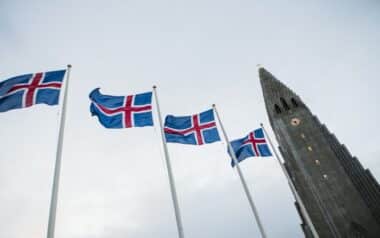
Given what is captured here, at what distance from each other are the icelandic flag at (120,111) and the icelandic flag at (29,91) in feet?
6.99

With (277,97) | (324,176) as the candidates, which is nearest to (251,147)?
(324,176)

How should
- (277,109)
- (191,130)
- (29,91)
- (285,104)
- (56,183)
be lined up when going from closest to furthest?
1. (56,183)
2. (29,91)
3. (191,130)
4. (277,109)
5. (285,104)

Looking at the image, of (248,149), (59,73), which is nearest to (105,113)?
(59,73)

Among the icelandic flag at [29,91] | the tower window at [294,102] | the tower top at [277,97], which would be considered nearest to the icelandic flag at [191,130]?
the icelandic flag at [29,91]

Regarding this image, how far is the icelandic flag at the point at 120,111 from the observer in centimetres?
1320

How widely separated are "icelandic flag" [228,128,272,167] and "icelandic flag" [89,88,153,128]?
758cm

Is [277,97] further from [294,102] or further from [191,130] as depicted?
[191,130]

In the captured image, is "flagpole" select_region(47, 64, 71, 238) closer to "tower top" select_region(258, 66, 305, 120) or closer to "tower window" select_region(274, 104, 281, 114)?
"tower top" select_region(258, 66, 305, 120)

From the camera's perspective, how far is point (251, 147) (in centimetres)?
1758

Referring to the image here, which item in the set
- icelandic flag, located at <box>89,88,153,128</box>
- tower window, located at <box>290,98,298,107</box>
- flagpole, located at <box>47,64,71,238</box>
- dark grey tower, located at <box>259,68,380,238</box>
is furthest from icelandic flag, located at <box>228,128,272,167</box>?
tower window, located at <box>290,98,298,107</box>

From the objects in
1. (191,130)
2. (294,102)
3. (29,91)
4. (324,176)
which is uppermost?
(294,102)

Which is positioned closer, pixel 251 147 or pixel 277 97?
pixel 251 147

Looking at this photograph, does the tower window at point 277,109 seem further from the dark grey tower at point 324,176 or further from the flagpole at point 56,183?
the flagpole at point 56,183

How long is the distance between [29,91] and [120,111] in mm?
4554
